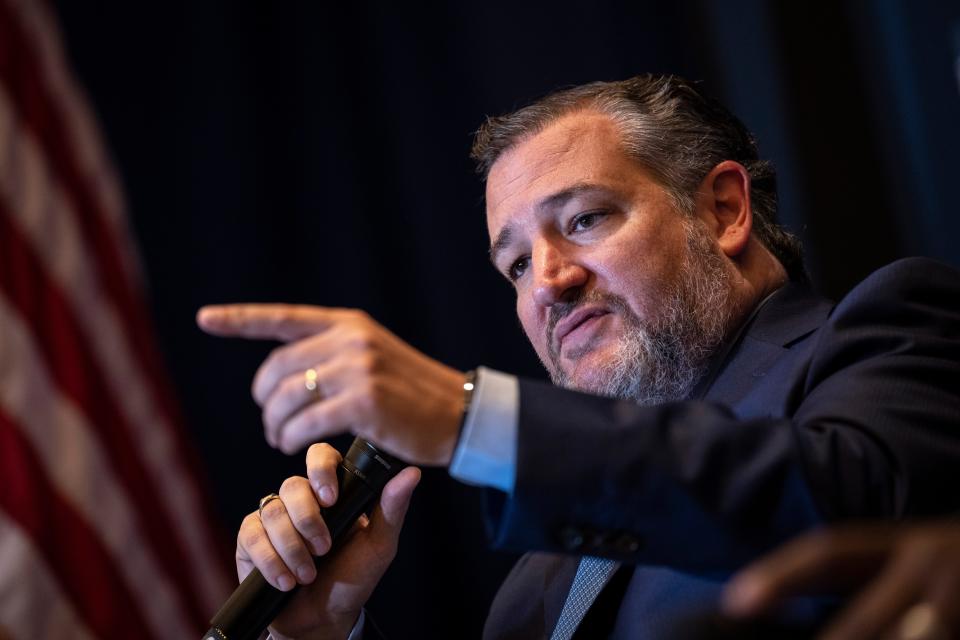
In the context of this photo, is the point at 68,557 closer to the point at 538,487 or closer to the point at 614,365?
the point at 614,365

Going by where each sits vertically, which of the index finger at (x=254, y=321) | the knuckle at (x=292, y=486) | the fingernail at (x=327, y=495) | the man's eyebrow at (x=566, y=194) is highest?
the index finger at (x=254, y=321)

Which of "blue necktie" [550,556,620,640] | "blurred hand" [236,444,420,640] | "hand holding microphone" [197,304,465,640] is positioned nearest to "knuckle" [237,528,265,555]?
"blurred hand" [236,444,420,640]

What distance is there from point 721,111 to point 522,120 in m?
0.44

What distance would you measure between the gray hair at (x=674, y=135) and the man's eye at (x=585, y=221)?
171mm

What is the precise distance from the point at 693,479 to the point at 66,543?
2458 mm

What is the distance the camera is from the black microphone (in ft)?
5.23

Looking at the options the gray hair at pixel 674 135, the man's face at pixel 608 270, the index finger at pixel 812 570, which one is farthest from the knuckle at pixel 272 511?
the index finger at pixel 812 570

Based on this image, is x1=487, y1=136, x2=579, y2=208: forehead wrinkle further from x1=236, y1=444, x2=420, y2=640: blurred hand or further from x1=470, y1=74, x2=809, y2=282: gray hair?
x1=236, y1=444, x2=420, y2=640: blurred hand

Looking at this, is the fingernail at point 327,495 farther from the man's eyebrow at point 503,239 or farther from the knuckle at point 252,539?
the man's eyebrow at point 503,239

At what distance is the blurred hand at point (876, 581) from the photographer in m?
0.60

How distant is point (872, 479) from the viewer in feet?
3.83

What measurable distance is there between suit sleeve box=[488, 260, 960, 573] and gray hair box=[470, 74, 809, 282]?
0.95m

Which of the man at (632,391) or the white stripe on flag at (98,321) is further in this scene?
the white stripe on flag at (98,321)

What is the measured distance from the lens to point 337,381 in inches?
41.0
